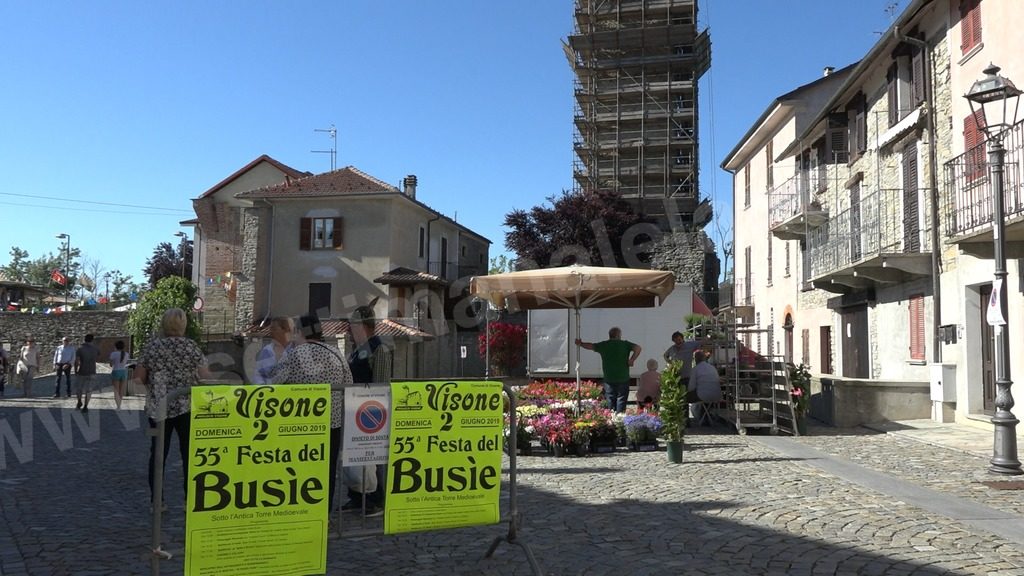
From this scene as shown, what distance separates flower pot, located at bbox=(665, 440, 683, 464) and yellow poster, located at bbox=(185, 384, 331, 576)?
591 cm

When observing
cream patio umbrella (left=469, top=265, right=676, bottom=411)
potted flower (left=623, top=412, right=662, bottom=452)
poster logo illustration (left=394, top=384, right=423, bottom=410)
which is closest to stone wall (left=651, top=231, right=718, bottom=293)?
cream patio umbrella (left=469, top=265, right=676, bottom=411)

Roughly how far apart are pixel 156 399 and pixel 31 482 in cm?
309

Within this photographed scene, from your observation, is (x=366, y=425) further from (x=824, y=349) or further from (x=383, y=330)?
(x=383, y=330)

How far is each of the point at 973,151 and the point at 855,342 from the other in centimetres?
790

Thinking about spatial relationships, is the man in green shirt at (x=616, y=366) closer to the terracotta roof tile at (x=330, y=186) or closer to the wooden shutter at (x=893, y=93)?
the wooden shutter at (x=893, y=93)

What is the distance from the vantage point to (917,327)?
54.3ft

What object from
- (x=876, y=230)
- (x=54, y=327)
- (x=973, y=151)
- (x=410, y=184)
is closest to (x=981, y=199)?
(x=973, y=151)

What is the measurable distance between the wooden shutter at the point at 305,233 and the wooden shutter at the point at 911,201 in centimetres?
2639

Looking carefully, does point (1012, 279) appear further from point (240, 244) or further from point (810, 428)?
point (240, 244)

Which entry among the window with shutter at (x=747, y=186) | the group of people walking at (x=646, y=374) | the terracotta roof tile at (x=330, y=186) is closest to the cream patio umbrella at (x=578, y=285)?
the group of people walking at (x=646, y=374)

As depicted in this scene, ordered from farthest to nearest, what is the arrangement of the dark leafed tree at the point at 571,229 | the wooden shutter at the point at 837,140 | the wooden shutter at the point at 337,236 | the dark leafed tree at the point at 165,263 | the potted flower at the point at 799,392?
the dark leafed tree at the point at 165,263 → the dark leafed tree at the point at 571,229 → the wooden shutter at the point at 337,236 → the wooden shutter at the point at 837,140 → the potted flower at the point at 799,392

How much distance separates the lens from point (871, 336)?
19125 mm

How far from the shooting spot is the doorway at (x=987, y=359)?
13.8 m

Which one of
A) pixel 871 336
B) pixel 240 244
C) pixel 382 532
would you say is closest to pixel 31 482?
pixel 382 532
